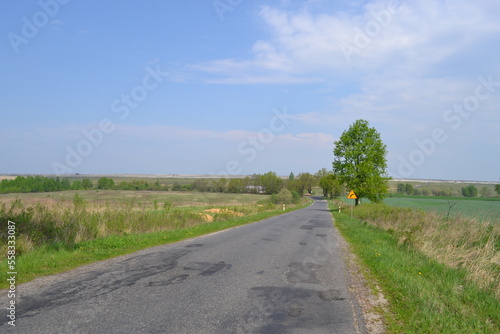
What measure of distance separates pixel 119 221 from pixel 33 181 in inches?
868

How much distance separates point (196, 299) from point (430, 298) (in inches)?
168

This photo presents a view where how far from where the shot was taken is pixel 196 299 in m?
6.36

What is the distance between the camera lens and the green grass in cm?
548

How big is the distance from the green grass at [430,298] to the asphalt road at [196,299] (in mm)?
812

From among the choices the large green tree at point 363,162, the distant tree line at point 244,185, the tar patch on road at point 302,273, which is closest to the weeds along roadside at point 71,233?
the tar patch on road at point 302,273

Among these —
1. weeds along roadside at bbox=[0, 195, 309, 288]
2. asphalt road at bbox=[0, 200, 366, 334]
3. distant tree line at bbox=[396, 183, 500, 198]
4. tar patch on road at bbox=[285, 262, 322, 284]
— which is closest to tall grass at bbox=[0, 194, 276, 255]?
weeds along roadside at bbox=[0, 195, 309, 288]

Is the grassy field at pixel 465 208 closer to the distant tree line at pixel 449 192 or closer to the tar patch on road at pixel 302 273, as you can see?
the tar patch on road at pixel 302 273

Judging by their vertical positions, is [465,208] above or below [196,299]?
below

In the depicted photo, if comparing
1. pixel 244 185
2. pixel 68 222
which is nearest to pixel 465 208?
pixel 68 222

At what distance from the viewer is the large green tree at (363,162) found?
4834 cm

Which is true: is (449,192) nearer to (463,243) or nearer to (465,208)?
(465,208)

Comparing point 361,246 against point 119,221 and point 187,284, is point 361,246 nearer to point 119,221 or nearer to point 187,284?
point 187,284

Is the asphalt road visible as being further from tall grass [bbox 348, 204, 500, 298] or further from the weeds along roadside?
tall grass [bbox 348, 204, 500, 298]

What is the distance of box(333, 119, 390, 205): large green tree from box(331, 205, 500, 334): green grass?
38486 millimetres
